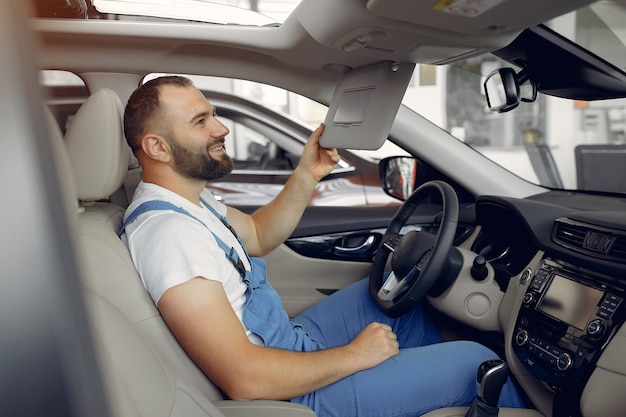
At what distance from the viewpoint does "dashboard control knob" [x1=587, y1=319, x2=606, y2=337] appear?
1431 mm

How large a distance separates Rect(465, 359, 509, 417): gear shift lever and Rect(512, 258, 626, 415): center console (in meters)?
0.16

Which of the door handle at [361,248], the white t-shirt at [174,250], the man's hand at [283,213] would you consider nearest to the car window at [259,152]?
the door handle at [361,248]

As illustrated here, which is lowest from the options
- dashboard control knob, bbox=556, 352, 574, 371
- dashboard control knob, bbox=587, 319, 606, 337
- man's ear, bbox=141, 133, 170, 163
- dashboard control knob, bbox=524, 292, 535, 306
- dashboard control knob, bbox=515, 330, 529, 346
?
dashboard control knob, bbox=515, 330, 529, 346

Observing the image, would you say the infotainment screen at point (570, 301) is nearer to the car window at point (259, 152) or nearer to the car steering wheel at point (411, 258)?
the car steering wheel at point (411, 258)

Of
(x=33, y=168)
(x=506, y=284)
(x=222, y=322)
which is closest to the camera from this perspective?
(x=33, y=168)

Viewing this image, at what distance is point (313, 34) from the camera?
1.56 meters

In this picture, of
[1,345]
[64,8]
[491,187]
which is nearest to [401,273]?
[491,187]

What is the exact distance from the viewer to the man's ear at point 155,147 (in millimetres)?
1761

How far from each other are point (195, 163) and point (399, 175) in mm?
943

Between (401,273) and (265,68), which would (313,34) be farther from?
(401,273)

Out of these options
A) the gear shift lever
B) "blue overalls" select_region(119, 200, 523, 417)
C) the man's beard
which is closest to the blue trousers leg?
"blue overalls" select_region(119, 200, 523, 417)

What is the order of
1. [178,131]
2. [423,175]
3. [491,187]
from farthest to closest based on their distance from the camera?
1. [423,175]
2. [491,187]
3. [178,131]

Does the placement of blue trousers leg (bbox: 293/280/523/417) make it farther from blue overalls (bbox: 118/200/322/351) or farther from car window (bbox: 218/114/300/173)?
car window (bbox: 218/114/300/173)

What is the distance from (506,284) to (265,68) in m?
1.06
